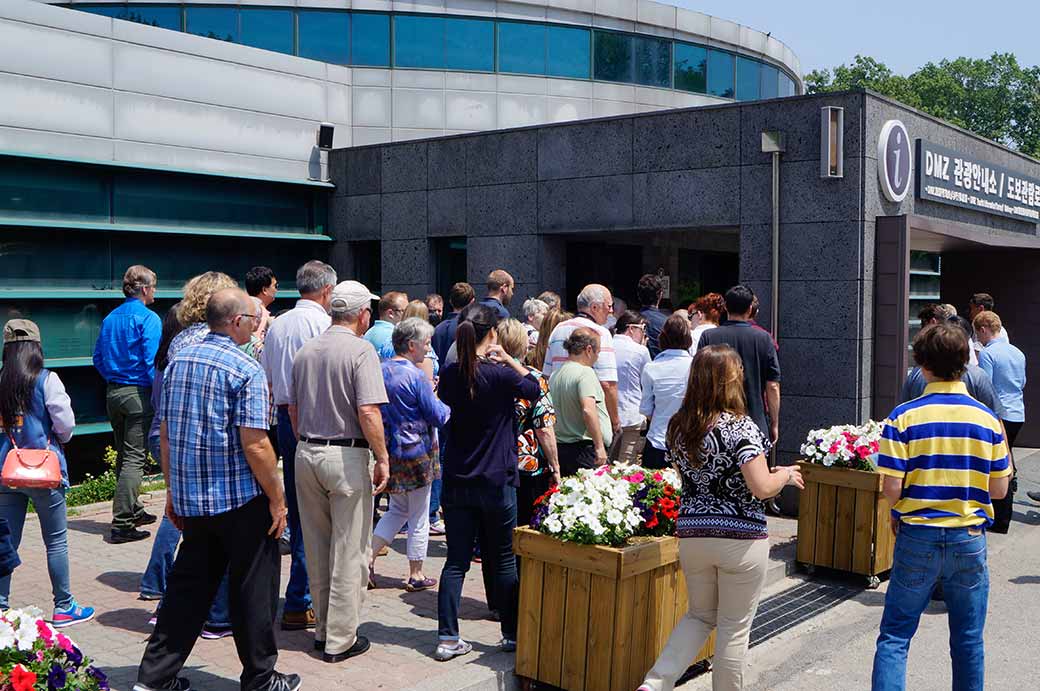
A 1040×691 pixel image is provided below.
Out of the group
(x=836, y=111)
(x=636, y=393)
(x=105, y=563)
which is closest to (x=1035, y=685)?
(x=636, y=393)

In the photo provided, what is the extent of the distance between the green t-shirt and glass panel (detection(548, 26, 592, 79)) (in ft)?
51.2

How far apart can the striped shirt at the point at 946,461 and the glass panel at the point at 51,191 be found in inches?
387

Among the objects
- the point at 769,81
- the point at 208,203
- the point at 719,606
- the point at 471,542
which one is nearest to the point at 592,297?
the point at 471,542

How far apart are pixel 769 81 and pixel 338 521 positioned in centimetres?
2448

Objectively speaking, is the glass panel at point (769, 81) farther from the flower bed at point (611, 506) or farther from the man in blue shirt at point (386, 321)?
the flower bed at point (611, 506)

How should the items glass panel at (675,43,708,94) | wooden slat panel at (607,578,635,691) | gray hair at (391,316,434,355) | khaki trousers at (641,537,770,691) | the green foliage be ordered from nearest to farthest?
1. khaki trousers at (641,537,770,691)
2. wooden slat panel at (607,578,635,691)
3. gray hair at (391,316,434,355)
4. glass panel at (675,43,708,94)
5. the green foliage

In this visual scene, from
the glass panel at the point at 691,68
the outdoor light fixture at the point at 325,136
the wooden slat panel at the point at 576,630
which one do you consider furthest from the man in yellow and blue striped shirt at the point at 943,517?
the glass panel at the point at 691,68

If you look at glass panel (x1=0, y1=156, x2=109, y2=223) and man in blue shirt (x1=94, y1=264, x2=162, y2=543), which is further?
glass panel (x1=0, y1=156, x2=109, y2=223)

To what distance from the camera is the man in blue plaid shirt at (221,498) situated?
15.8ft

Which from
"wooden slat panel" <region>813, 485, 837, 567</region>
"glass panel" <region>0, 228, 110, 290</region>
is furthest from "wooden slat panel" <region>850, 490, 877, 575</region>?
"glass panel" <region>0, 228, 110, 290</region>

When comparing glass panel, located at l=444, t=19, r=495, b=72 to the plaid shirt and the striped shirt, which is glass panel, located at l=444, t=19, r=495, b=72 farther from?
the striped shirt

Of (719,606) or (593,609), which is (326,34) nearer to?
(593,609)

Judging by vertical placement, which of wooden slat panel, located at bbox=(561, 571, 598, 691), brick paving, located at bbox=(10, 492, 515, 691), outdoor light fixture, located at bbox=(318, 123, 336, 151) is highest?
outdoor light fixture, located at bbox=(318, 123, 336, 151)

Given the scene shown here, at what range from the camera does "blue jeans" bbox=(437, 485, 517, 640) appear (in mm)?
5664
